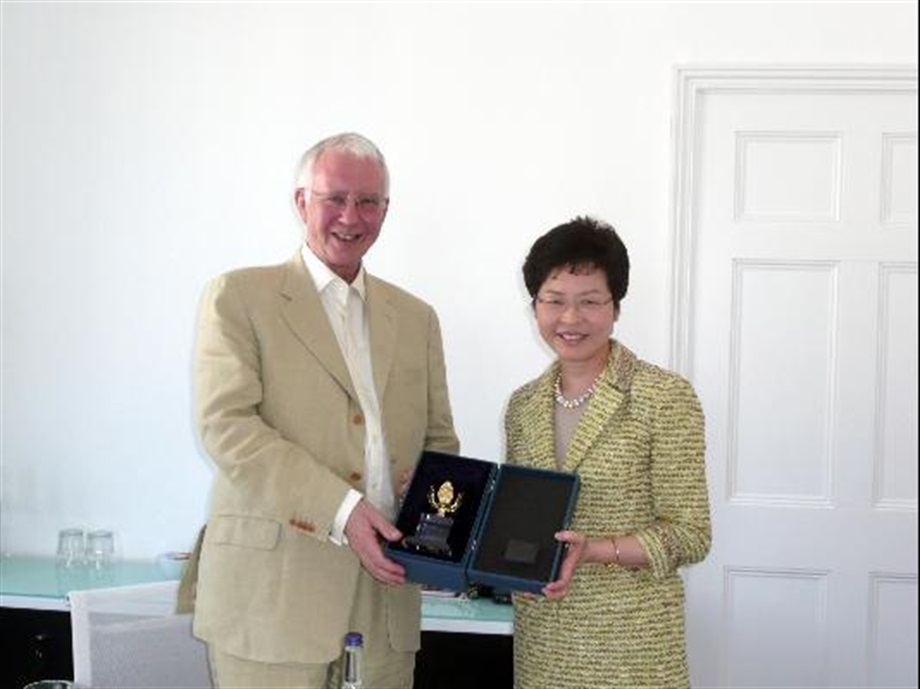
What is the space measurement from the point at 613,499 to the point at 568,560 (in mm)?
165

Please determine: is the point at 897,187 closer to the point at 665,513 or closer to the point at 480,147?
the point at 480,147

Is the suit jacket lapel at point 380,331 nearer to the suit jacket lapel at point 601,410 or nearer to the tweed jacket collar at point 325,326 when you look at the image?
the tweed jacket collar at point 325,326

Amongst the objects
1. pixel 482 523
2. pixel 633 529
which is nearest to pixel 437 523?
pixel 482 523

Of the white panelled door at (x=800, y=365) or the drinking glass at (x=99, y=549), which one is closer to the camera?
the white panelled door at (x=800, y=365)

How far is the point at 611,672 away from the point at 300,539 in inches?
23.2

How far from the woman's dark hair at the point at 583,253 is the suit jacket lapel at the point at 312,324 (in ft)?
1.28

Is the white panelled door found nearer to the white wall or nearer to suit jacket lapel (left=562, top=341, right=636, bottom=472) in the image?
the white wall

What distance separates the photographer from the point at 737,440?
3.45 metres

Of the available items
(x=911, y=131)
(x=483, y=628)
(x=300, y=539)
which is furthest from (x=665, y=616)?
(x=911, y=131)

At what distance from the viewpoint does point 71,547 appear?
11.7 feet

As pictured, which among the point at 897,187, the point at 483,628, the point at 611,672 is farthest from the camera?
the point at 897,187

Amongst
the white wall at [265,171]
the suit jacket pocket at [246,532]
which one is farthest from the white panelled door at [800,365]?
the suit jacket pocket at [246,532]

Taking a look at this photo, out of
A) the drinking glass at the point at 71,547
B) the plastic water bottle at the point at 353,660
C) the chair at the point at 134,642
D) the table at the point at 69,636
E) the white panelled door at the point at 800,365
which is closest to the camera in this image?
the plastic water bottle at the point at 353,660

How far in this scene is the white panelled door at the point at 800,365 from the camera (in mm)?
3377
